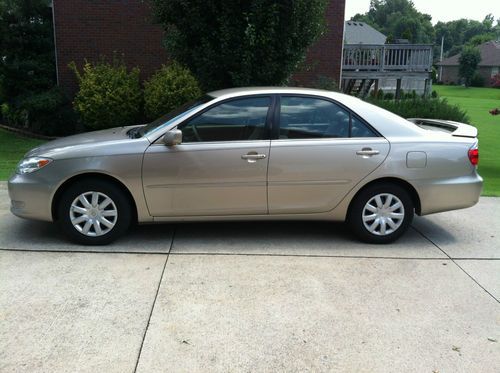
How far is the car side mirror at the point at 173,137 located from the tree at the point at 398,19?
101716mm

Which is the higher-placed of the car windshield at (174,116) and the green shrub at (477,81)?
the car windshield at (174,116)

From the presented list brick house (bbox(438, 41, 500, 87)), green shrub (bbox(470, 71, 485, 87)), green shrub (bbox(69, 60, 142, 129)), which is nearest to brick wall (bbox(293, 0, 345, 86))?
green shrub (bbox(69, 60, 142, 129))

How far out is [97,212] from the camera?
5047mm

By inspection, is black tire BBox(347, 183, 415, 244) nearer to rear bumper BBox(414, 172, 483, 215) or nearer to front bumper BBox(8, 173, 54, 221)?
rear bumper BBox(414, 172, 483, 215)

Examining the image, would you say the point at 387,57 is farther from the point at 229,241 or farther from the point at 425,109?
the point at 229,241

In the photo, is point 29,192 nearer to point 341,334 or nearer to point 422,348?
point 341,334

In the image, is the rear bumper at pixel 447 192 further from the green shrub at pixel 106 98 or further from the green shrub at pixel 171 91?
the green shrub at pixel 106 98

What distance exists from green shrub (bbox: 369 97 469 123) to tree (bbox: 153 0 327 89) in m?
5.39

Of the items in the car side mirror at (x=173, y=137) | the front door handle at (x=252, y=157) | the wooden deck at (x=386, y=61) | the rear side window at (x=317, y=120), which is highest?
the wooden deck at (x=386, y=61)

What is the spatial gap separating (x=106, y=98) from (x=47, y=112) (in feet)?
6.65

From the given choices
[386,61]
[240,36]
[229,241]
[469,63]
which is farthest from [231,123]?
[469,63]

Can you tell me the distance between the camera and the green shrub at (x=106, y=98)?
12859 mm

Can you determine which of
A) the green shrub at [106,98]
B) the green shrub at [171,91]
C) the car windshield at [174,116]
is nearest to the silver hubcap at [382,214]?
the car windshield at [174,116]

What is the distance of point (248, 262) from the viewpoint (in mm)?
4836
